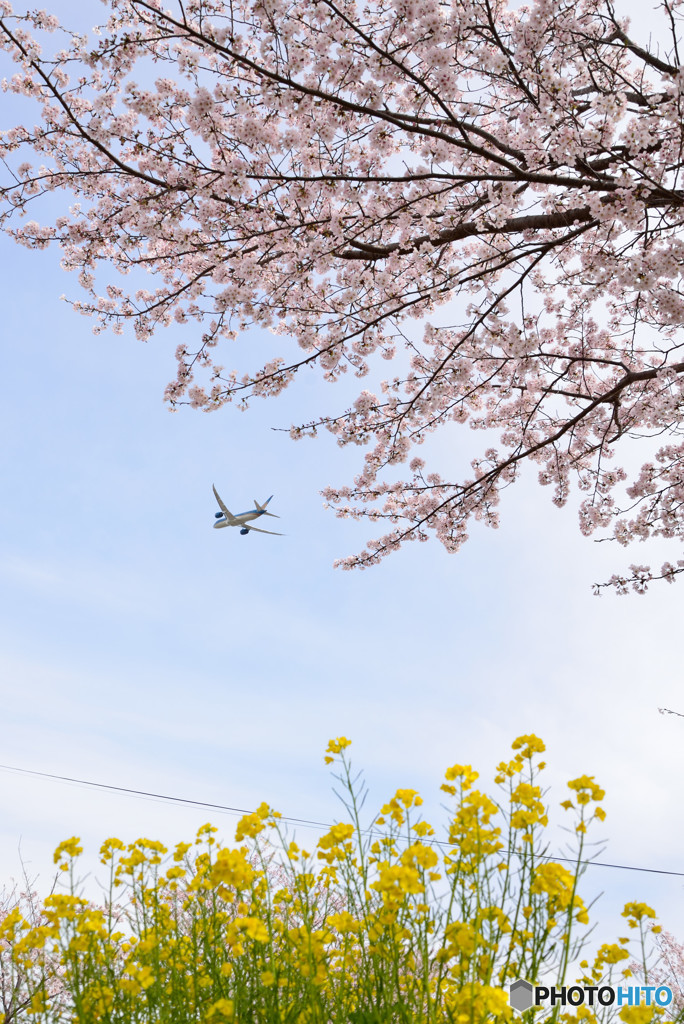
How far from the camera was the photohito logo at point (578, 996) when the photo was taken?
2.28 meters

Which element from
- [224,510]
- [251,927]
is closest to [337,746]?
[251,927]

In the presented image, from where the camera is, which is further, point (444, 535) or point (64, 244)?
point (444, 535)

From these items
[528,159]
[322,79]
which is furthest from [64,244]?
[528,159]

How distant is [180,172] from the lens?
5.43 m

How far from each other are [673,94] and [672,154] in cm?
52

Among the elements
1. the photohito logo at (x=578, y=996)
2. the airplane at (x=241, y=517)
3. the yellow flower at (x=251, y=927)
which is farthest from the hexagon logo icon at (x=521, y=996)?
the airplane at (x=241, y=517)

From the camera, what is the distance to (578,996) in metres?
2.90

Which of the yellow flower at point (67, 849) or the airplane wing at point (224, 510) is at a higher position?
the airplane wing at point (224, 510)

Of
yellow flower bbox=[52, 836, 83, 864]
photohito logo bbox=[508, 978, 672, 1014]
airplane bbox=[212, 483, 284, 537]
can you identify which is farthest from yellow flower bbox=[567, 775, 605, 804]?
airplane bbox=[212, 483, 284, 537]

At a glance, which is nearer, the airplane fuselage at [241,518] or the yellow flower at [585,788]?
the yellow flower at [585,788]

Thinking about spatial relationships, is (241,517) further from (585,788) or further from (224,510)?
(585,788)

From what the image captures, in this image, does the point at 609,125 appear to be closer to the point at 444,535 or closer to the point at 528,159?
the point at 528,159

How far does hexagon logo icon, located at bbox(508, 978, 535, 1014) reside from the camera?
7.44ft

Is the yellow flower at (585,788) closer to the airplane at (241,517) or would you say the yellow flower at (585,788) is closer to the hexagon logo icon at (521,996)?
the hexagon logo icon at (521,996)
